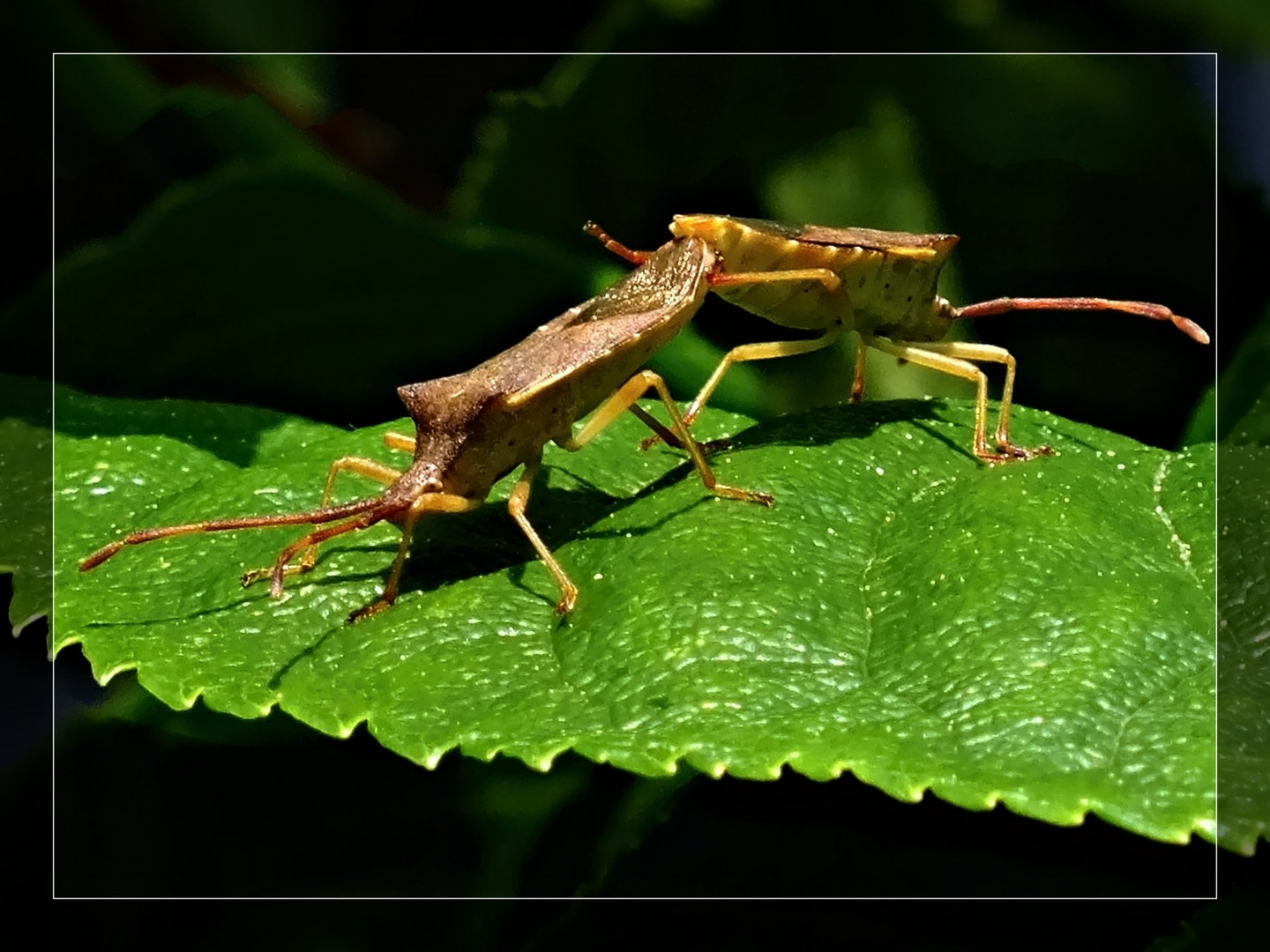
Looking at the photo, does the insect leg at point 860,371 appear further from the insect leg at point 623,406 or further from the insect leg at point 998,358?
the insect leg at point 623,406

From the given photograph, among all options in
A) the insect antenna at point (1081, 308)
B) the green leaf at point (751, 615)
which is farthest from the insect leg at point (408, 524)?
the insect antenna at point (1081, 308)

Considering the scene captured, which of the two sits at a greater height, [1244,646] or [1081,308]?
[1081,308]

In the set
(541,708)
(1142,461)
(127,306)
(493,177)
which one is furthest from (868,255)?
(127,306)

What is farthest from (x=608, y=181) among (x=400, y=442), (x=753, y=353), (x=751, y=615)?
(x=751, y=615)

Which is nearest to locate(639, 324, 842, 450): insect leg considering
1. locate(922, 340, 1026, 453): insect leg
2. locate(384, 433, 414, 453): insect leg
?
locate(922, 340, 1026, 453): insect leg

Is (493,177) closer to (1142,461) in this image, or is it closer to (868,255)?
(868,255)

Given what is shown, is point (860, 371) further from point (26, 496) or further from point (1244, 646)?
point (26, 496)

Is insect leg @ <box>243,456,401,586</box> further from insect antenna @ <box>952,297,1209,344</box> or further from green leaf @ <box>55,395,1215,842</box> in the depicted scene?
insect antenna @ <box>952,297,1209,344</box>
